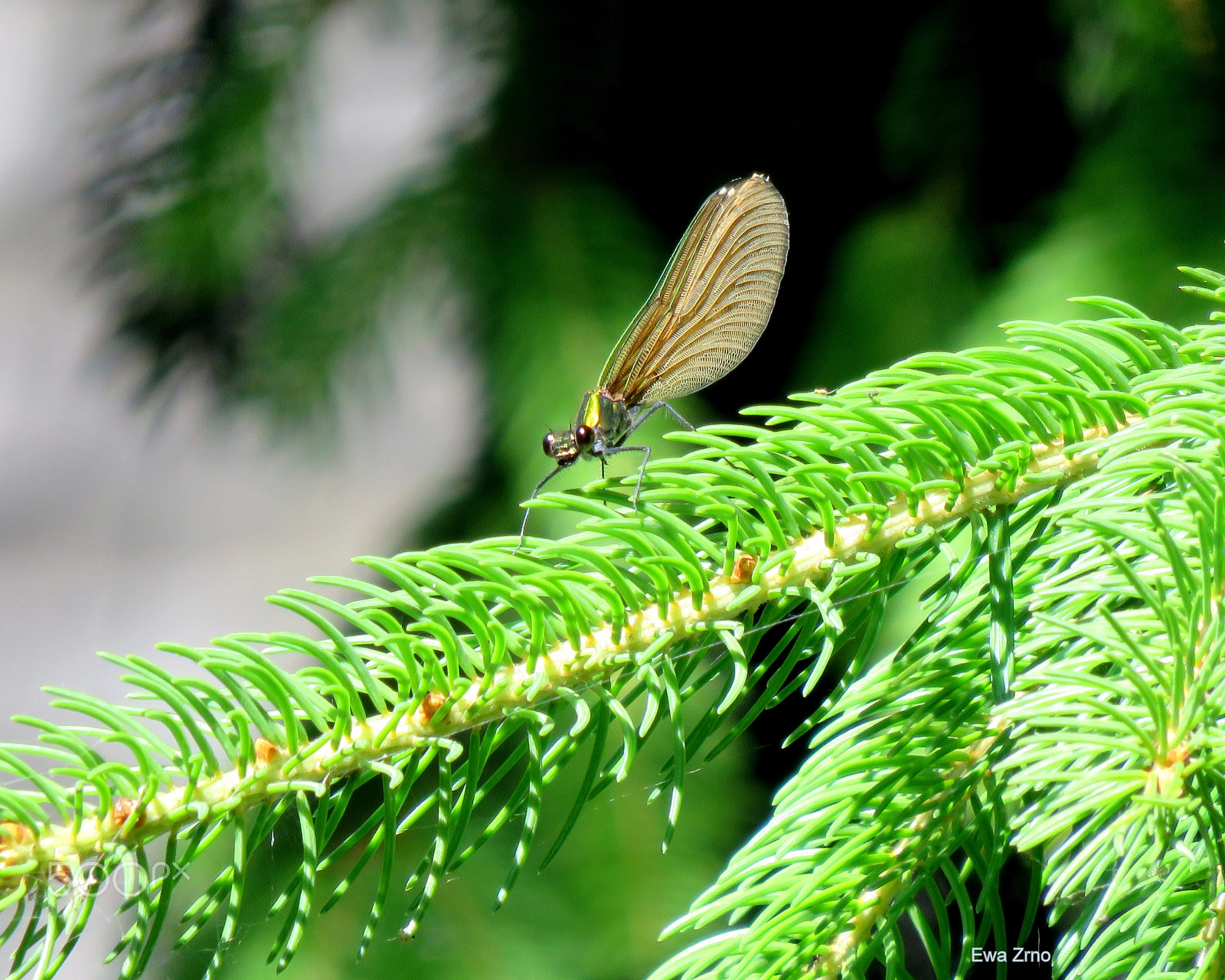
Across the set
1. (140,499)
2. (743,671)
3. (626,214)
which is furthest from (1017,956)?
(140,499)

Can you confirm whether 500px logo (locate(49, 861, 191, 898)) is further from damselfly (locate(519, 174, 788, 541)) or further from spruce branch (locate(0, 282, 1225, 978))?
damselfly (locate(519, 174, 788, 541))

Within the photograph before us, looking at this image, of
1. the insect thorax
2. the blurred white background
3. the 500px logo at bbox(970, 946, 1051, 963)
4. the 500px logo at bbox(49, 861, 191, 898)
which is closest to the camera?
the 500px logo at bbox(49, 861, 191, 898)

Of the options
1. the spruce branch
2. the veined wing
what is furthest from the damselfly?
the spruce branch

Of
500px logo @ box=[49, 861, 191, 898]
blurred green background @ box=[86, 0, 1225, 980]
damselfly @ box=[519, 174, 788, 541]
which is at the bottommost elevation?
500px logo @ box=[49, 861, 191, 898]

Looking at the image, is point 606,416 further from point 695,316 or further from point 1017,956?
point 1017,956

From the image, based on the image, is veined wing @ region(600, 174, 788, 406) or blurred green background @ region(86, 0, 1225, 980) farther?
blurred green background @ region(86, 0, 1225, 980)

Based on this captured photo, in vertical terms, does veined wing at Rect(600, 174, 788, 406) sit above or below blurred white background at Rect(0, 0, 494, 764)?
below

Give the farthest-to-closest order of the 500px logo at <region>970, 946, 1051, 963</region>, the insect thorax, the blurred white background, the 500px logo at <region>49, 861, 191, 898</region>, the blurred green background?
1. the blurred white background
2. the blurred green background
3. the insect thorax
4. the 500px logo at <region>970, 946, 1051, 963</region>
5. the 500px logo at <region>49, 861, 191, 898</region>
